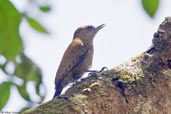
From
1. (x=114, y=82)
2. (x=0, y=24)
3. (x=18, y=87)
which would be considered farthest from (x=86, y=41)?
(x=0, y=24)

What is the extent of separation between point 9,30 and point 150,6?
1.19 ft

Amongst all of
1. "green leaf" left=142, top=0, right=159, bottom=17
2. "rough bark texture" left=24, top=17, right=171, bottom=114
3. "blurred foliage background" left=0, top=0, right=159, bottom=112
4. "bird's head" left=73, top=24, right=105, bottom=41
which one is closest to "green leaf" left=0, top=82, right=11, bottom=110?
"blurred foliage background" left=0, top=0, right=159, bottom=112

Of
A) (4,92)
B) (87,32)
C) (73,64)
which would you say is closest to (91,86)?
(4,92)

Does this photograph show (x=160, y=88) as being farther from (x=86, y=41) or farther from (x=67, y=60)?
(x=86, y=41)

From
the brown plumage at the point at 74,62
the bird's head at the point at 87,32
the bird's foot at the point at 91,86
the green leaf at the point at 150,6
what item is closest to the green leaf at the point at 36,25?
the green leaf at the point at 150,6

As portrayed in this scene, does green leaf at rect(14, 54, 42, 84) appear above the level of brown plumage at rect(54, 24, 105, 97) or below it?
above

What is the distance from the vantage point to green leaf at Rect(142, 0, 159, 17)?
0.92 m

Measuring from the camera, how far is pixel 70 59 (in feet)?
13.6

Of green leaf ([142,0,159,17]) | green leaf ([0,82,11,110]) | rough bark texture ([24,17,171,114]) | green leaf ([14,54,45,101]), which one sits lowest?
rough bark texture ([24,17,171,114])

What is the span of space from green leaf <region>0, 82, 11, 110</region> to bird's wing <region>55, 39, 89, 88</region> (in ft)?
8.72

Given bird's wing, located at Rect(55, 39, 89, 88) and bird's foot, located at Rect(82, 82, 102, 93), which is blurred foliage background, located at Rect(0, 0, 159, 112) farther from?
bird's wing, located at Rect(55, 39, 89, 88)

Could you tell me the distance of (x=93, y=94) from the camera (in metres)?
1.72

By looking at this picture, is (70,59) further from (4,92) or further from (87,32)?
(4,92)

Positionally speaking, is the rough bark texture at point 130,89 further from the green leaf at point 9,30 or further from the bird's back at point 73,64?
the bird's back at point 73,64
